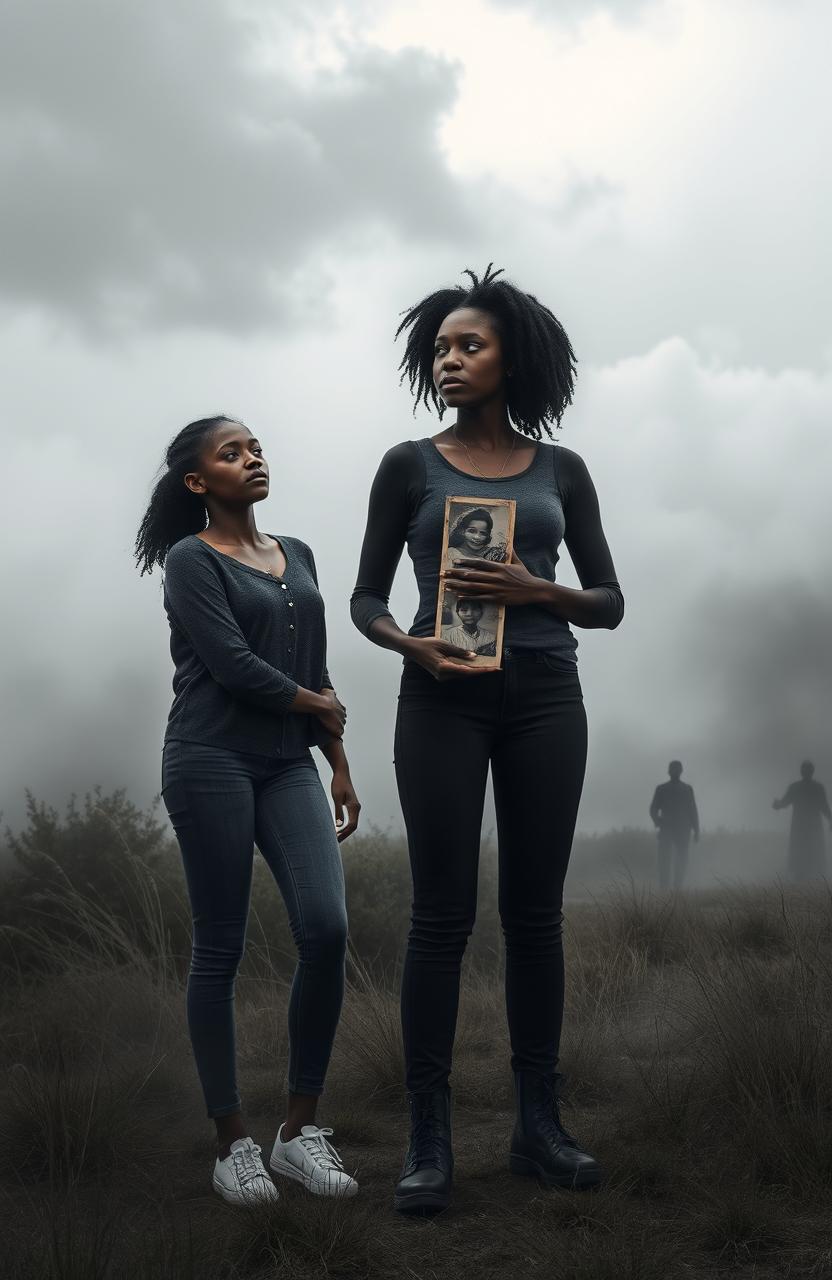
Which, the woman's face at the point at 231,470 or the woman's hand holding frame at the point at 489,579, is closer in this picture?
the woman's hand holding frame at the point at 489,579

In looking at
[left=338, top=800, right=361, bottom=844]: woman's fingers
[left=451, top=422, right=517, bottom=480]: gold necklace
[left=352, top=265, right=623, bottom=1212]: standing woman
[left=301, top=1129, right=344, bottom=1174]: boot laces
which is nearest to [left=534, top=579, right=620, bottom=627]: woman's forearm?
[left=352, top=265, right=623, bottom=1212]: standing woman

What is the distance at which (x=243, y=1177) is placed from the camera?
11.2ft

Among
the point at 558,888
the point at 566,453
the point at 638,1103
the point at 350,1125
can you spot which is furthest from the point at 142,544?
the point at 638,1103

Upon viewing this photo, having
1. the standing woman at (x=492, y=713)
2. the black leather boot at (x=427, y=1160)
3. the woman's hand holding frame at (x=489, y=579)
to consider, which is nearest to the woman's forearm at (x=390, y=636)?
the standing woman at (x=492, y=713)

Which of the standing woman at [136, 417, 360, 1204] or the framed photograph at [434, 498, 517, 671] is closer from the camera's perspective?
the framed photograph at [434, 498, 517, 671]

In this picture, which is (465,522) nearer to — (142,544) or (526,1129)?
(142,544)

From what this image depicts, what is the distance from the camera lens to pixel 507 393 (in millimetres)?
3742

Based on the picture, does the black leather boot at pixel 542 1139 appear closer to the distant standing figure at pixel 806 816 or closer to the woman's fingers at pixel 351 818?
the woman's fingers at pixel 351 818

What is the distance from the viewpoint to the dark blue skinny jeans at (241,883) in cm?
344

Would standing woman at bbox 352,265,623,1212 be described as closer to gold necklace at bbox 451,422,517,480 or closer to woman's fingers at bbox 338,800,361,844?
gold necklace at bbox 451,422,517,480

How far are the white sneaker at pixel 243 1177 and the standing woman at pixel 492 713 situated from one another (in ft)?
1.25

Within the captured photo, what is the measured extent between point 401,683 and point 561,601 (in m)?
0.49

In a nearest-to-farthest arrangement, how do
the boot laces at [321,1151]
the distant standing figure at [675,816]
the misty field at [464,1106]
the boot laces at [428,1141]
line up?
the misty field at [464,1106], the boot laces at [428,1141], the boot laces at [321,1151], the distant standing figure at [675,816]

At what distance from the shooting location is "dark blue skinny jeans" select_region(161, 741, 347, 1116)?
344 cm
